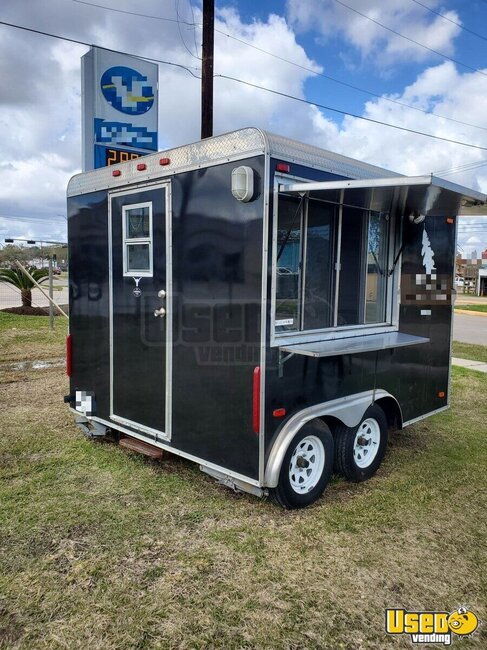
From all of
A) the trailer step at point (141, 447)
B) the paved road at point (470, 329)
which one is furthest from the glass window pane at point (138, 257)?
the paved road at point (470, 329)

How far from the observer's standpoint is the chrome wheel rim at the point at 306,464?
3.53 meters

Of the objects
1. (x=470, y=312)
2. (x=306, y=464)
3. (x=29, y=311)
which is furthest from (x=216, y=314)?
(x=470, y=312)

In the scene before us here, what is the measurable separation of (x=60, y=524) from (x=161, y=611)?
1149mm

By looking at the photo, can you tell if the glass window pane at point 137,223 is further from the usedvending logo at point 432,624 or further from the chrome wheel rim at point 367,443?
the usedvending logo at point 432,624

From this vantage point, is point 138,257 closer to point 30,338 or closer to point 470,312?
point 30,338

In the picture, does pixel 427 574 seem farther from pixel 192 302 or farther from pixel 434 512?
pixel 192 302

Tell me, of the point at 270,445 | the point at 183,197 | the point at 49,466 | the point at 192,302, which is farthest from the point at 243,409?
the point at 49,466

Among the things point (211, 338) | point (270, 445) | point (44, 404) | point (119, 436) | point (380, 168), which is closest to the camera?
point (270, 445)

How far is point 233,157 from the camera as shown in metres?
3.33

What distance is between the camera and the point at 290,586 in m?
2.77

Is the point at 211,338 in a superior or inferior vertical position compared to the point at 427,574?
superior

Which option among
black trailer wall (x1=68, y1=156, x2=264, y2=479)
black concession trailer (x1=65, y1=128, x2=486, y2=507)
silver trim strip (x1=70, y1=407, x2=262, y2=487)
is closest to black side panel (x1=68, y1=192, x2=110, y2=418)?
black concession trailer (x1=65, y1=128, x2=486, y2=507)

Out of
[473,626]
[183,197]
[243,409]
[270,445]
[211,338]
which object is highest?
[183,197]

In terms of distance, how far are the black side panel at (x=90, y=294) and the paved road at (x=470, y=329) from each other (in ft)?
32.7
